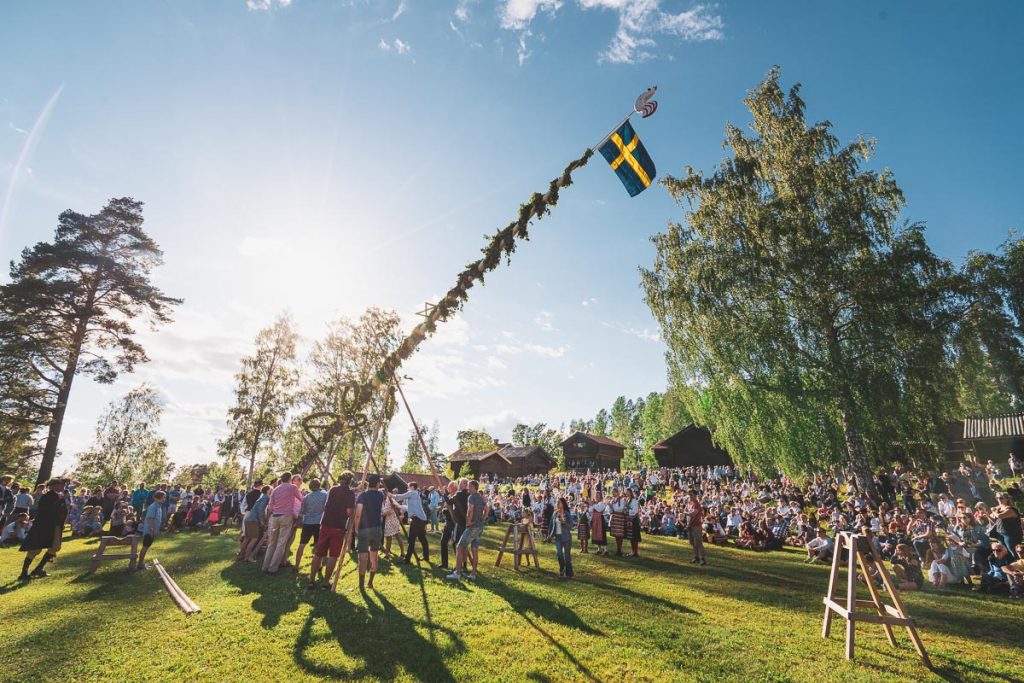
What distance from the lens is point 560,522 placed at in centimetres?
1130

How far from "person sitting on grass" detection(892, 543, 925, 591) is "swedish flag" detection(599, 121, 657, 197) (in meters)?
11.0

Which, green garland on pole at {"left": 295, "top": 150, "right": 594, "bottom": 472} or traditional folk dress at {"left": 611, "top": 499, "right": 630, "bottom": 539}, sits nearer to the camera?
green garland on pole at {"left": 295, "top": 150, "right": 594, "bottom": 472}

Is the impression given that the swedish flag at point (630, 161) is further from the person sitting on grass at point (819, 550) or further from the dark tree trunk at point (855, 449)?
the dark tree trunk at point (855, 449)

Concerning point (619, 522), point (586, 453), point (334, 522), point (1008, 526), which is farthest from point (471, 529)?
point (586, 453)

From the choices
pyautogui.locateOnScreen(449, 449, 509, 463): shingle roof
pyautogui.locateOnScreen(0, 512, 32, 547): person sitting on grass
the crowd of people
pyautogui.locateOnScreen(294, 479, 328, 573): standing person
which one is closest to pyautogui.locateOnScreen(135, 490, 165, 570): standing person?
the crowd of people

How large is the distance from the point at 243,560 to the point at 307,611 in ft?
18.7

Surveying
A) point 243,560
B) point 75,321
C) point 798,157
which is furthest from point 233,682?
point 75,321

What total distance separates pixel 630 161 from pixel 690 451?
47.8 metres

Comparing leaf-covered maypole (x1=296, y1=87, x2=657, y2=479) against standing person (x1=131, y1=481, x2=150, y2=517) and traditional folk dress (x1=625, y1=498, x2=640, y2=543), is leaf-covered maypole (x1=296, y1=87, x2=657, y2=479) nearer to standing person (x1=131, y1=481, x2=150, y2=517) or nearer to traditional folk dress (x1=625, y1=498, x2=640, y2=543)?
traditional folk dress (x1=625, y1=498, x2=640, y2=543)

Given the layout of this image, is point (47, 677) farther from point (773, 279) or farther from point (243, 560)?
point (773, 279)

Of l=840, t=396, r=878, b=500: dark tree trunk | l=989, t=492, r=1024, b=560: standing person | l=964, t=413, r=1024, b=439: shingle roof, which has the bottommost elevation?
l=989, t=492, r=1024, b=560: standing person

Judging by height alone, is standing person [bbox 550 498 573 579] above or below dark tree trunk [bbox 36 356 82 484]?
below

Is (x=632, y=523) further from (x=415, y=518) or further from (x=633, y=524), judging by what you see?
(x=415, y=518)

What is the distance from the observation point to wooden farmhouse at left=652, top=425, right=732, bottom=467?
49.6m
